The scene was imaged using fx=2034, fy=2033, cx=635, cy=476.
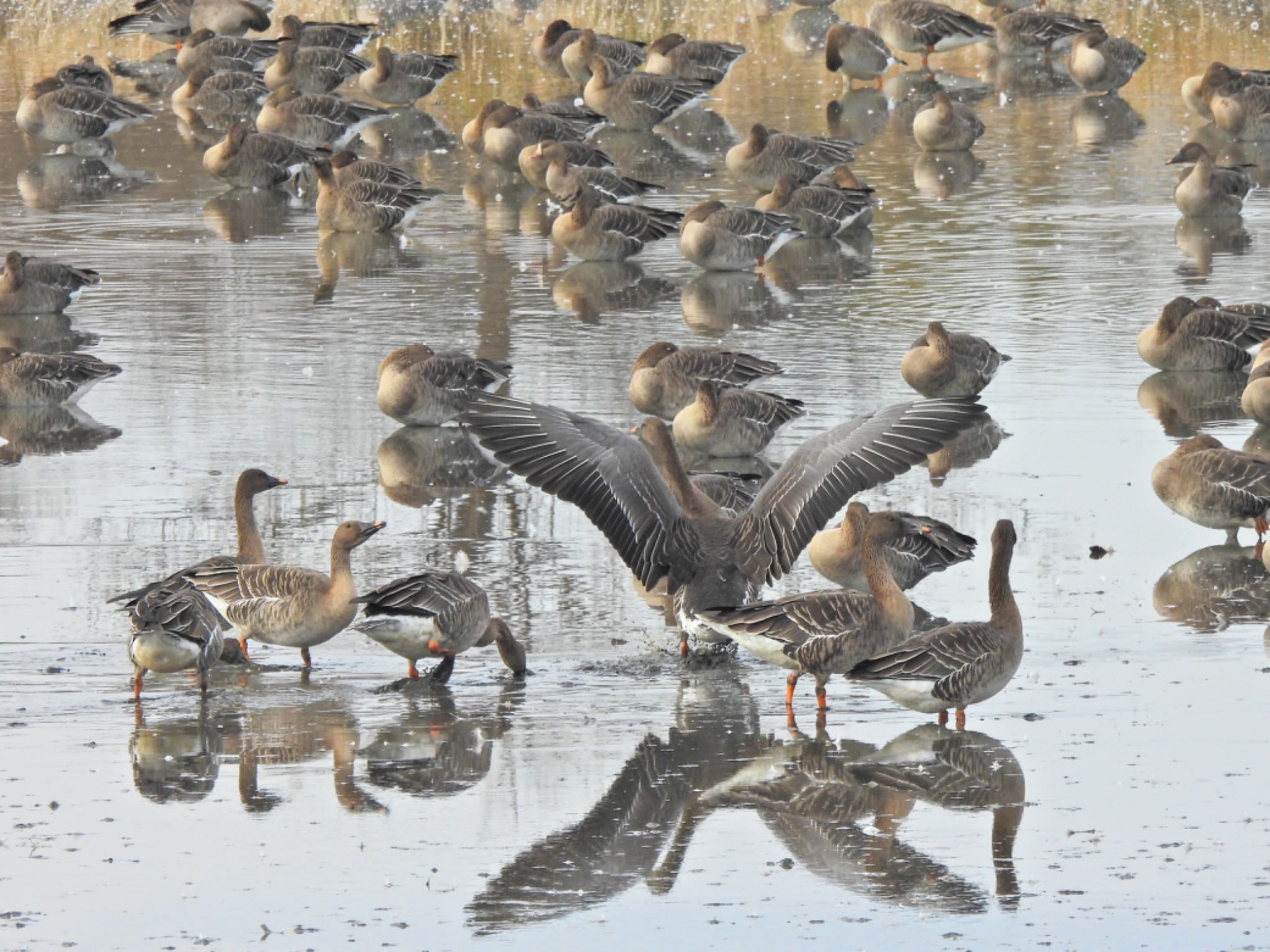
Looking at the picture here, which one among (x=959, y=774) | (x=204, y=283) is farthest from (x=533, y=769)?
(x=204, y=283)

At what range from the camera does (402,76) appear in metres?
27.0

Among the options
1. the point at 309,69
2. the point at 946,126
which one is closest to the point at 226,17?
the point at 309,69

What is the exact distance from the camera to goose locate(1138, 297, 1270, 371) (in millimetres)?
14805

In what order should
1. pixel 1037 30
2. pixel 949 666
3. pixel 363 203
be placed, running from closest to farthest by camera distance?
pixel 949 666 < pixel 363 203 < pixel 1037 30

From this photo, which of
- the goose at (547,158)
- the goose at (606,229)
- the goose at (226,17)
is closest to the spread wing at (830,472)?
the goose at (606,229)

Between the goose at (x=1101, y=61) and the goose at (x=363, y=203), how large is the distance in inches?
412

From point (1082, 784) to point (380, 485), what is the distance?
6001 millimetres

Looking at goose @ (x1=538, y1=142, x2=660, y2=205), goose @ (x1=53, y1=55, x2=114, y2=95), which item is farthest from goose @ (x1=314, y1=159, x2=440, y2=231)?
goose @ (x1=53, y1=55, x2=114, y2=95)

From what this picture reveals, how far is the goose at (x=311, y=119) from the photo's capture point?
24.3 m

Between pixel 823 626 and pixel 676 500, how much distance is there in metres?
1.51

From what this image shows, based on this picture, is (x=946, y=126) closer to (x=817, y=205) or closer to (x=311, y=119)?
(x=817, y=205)

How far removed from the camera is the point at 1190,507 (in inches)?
452

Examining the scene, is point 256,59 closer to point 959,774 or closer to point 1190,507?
point 1190,507

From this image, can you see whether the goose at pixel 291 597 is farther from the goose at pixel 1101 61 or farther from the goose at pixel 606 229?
the goose at pixel 1101 61
